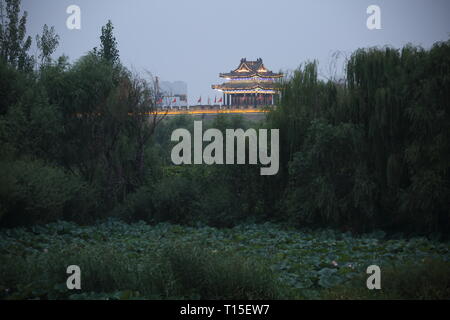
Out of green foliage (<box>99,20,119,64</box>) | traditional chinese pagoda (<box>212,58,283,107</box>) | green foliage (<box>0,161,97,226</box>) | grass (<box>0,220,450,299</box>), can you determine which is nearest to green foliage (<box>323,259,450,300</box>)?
grass (<box>0,220,450,299</box>)

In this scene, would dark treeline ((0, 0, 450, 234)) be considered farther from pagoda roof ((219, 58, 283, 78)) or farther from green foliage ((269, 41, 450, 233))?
pagoda roof ((219, 58, 283, 78))

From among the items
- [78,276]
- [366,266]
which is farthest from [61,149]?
[366,266]

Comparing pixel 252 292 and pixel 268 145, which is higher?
pixel 268 145

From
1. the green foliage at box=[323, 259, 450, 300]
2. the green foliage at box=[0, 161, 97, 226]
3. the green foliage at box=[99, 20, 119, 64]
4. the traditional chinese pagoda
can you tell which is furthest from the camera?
the traditional chinese pagoda

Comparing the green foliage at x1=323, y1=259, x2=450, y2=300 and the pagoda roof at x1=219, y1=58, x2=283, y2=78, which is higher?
the pagoda roof at x1=219, y1=58, x2=283, y2=78

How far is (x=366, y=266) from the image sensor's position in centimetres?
749

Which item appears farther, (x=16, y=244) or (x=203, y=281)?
(x=16, y=244)

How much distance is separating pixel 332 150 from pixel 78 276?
29.4 ft

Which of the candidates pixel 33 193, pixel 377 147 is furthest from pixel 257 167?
pixel 33 193

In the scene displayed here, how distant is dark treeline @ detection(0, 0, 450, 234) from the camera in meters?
12.3

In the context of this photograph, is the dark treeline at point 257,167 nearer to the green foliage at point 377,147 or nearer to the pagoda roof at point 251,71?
the green foliage at point 377,147

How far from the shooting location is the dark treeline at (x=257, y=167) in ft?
40.2

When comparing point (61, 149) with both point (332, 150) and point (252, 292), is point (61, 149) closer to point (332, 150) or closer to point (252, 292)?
point (332, 150)
